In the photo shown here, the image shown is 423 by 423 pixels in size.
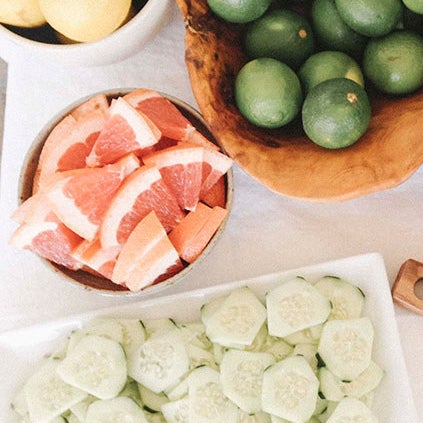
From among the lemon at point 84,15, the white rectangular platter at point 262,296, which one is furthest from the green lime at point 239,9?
the white rectangular platter at point 262,296

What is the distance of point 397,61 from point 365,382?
39 centimetres

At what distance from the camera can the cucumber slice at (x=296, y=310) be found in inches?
31.7

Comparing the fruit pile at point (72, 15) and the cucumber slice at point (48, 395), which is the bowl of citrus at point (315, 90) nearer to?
the fruit pile at point (72, 15)

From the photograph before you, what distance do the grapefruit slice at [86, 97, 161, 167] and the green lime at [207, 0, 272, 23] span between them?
0.15 m

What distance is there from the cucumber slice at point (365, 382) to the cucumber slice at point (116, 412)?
25 centimetres

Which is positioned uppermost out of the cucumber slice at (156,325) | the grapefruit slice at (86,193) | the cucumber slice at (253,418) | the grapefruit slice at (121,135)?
the grapefruit slice at (121,135)

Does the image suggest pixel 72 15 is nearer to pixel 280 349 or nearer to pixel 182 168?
pixel 182 168

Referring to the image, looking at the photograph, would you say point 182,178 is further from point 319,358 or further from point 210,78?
point 319,358

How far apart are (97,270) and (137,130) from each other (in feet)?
0.57

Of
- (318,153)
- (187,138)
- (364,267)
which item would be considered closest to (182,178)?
(187,138)

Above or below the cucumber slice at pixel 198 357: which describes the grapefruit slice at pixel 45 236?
above

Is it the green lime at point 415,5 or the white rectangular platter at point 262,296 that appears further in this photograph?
the white rectangular platter at point 262,296

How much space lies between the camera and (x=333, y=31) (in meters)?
0.80

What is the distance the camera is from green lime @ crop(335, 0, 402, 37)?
0.74 meters
